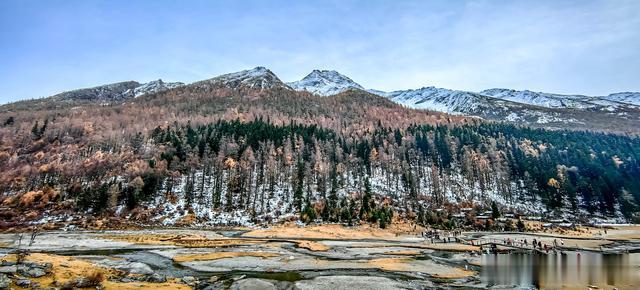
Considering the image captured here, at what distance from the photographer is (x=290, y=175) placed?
138500 mm

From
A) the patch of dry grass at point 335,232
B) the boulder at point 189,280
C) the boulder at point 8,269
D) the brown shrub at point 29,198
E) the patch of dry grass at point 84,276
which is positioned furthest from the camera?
the brown shrub at point 29,198

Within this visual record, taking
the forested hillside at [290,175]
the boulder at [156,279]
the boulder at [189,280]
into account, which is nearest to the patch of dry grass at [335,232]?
the forested hillside at [290,175]

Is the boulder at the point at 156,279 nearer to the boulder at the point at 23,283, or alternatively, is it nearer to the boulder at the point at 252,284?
the boulder at the point at 252,284

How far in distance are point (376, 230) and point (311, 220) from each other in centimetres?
2078

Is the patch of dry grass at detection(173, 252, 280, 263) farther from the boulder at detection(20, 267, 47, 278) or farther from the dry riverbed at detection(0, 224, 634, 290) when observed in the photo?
the boulder at detection(20, 267, 47, 278)

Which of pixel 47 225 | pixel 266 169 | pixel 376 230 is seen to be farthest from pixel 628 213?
pixel 47 225

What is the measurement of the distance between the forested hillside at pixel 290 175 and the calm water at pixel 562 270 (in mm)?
49164

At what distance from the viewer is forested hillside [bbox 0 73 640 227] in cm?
10675

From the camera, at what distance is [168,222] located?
3885 inches

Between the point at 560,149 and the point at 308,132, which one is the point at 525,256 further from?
the point at 560,149

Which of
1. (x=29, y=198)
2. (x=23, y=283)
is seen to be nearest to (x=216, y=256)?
(x=23, y=283)

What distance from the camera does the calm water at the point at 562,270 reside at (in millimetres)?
31191

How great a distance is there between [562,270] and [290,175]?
107 m

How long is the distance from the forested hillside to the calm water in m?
49.2
